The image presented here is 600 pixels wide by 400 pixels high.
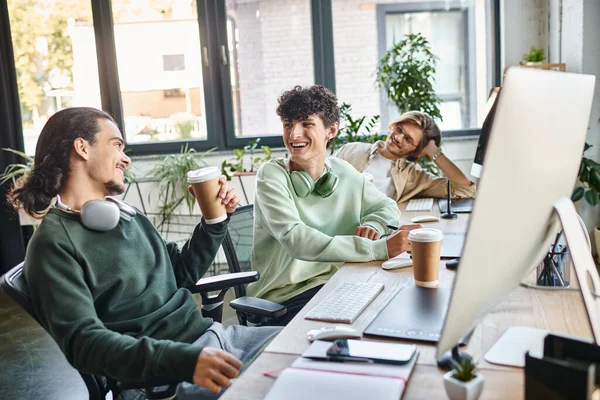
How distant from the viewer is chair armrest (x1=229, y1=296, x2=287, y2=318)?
179 centimetres

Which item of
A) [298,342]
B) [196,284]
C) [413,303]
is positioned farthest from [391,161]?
[298,342]

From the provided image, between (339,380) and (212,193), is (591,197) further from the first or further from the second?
(339,380)

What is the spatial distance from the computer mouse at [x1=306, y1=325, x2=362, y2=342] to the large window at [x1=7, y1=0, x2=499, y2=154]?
12.5 ft

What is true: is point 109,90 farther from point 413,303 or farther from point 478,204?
point 478,204

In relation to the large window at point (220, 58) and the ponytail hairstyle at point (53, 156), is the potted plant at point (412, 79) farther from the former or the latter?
the ponytail hairstyle at point (53, 156)

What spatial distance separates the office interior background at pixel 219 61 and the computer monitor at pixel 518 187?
3790 mm

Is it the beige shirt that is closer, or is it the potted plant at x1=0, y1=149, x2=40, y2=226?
the beige shirt

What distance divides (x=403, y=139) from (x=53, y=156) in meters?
2.01

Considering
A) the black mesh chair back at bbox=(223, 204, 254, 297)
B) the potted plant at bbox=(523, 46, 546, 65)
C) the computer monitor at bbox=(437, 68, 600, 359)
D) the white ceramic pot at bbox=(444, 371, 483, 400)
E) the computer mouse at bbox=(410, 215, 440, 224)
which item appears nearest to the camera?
the computer monitor at bbox=(437, 68, 600, 359)

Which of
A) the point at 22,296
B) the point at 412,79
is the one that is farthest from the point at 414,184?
the point at 22,296

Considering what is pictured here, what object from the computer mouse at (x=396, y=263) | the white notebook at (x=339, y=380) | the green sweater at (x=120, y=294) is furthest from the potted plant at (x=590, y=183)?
the white notebook at (x=339, y=380)

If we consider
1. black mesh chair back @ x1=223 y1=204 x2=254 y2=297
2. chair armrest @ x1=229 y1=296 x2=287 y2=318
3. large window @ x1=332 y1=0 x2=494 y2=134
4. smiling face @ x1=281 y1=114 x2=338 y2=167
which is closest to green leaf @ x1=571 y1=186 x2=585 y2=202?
large window @ x1=332 y1=0 x2=494 y2=134

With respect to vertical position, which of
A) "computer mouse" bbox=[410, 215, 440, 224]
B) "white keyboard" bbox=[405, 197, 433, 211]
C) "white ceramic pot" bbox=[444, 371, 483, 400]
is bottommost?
"white keyboard" bbox=[405, 197, 433, 211]

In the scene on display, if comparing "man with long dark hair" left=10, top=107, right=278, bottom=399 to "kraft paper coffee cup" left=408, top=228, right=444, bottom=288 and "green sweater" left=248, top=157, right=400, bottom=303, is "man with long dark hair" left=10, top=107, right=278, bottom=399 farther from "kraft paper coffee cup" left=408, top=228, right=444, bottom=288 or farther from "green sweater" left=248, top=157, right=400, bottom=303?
"kraft paper coffee cup" left=408, top=228, right=444, bottom=288
